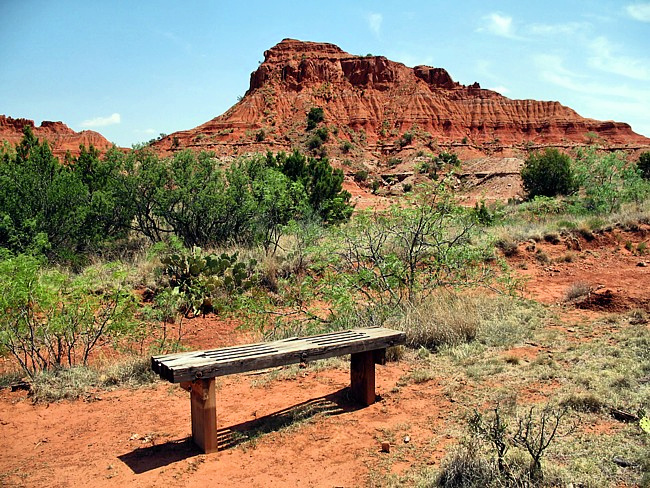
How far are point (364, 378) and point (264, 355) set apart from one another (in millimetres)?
1182

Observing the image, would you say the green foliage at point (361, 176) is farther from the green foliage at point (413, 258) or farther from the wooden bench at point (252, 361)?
the wooden bench at point (252, 361)

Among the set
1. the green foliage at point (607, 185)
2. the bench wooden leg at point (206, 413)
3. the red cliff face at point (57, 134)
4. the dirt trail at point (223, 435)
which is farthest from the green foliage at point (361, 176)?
the bench wooden leg at point (206, 413)

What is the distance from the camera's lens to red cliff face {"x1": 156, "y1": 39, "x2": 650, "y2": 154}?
62031 mm

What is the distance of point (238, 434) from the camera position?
181 inches

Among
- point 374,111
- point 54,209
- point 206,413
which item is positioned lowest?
point 206,413

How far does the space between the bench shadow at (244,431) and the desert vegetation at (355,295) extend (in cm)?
64

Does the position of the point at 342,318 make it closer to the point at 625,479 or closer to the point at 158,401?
the point at 158,401

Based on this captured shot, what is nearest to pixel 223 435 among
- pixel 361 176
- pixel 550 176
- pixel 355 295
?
pixel 355 295

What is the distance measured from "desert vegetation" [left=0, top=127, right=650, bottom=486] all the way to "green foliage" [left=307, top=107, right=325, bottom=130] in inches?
1709

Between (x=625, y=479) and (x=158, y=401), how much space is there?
4.14m

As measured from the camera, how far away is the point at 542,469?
11.4 feet

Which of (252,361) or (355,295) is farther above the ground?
(252,361)

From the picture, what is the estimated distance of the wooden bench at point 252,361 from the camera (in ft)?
13.8

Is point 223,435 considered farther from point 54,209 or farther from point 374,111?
point 374,111
